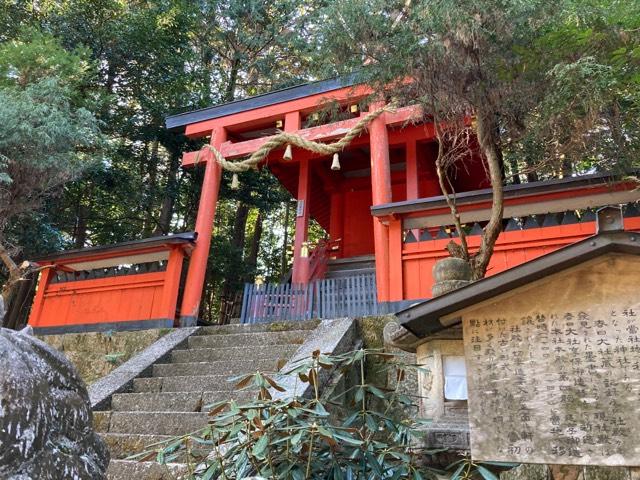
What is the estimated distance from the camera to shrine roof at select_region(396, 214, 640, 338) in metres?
2.47

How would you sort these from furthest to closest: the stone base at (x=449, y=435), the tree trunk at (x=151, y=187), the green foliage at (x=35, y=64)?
the tree trunk at (x=151, y=187), the green foliage at (x=35, y=64), the stone base at (x=449, y=435)

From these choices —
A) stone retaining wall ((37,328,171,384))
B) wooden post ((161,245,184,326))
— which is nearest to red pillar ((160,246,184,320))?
wooden post ((161,245,184,326))

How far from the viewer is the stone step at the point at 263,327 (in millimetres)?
6512

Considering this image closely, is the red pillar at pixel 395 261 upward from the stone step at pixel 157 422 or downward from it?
upward

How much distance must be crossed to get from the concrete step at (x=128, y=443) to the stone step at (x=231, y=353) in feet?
5.37

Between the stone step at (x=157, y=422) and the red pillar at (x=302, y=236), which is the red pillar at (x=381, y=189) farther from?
the stone step at (x=157, y=422)

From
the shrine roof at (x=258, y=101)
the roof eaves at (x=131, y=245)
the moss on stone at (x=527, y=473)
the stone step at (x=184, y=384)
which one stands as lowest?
the moss on stone at (x=527, y=473)

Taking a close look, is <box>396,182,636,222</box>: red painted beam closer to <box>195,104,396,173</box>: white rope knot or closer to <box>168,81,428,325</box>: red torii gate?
<box>168,81,428,325</box>: red torii gate

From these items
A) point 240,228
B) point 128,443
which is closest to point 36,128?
point 128,443

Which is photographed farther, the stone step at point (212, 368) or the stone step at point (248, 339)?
the stone step at point (248, 339)

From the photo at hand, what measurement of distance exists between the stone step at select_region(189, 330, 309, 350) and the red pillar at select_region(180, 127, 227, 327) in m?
1.13

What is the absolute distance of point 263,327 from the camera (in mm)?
6723

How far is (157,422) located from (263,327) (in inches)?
91.3

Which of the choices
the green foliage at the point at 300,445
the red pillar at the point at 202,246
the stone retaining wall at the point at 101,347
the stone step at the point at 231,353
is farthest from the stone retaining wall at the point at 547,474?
the red pillar at the point at 202,246
